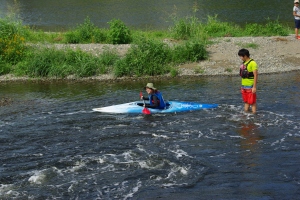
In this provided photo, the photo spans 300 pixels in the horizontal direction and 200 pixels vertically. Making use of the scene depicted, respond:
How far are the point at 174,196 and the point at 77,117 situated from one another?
6.54 meters

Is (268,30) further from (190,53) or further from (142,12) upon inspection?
(142,12)

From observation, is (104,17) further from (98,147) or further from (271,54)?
(98,147)

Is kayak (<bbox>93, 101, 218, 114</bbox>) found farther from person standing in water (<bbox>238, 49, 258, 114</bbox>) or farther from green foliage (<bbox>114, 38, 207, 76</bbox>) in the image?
green foliage (<bbox>114, 38, 207, 76</bbox>)

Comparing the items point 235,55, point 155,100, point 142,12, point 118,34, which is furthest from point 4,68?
point 142,12

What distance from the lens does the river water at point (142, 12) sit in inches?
1435

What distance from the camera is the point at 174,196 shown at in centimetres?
999

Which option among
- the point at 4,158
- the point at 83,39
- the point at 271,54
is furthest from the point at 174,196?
the point at 83,39

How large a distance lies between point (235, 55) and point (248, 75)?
10027mm

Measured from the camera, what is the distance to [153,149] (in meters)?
12.6

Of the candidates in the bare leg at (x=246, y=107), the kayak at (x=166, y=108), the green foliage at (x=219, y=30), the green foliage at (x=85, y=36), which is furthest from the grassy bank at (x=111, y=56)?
the bare leg at (x=246, y=107)

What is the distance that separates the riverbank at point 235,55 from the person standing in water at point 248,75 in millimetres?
7579

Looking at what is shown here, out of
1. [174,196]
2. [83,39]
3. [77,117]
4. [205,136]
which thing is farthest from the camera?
[83,39]

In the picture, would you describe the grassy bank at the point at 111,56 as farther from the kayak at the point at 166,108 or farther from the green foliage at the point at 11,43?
the kayak at the point at 166,108

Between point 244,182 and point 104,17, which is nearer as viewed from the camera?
point 244,182
